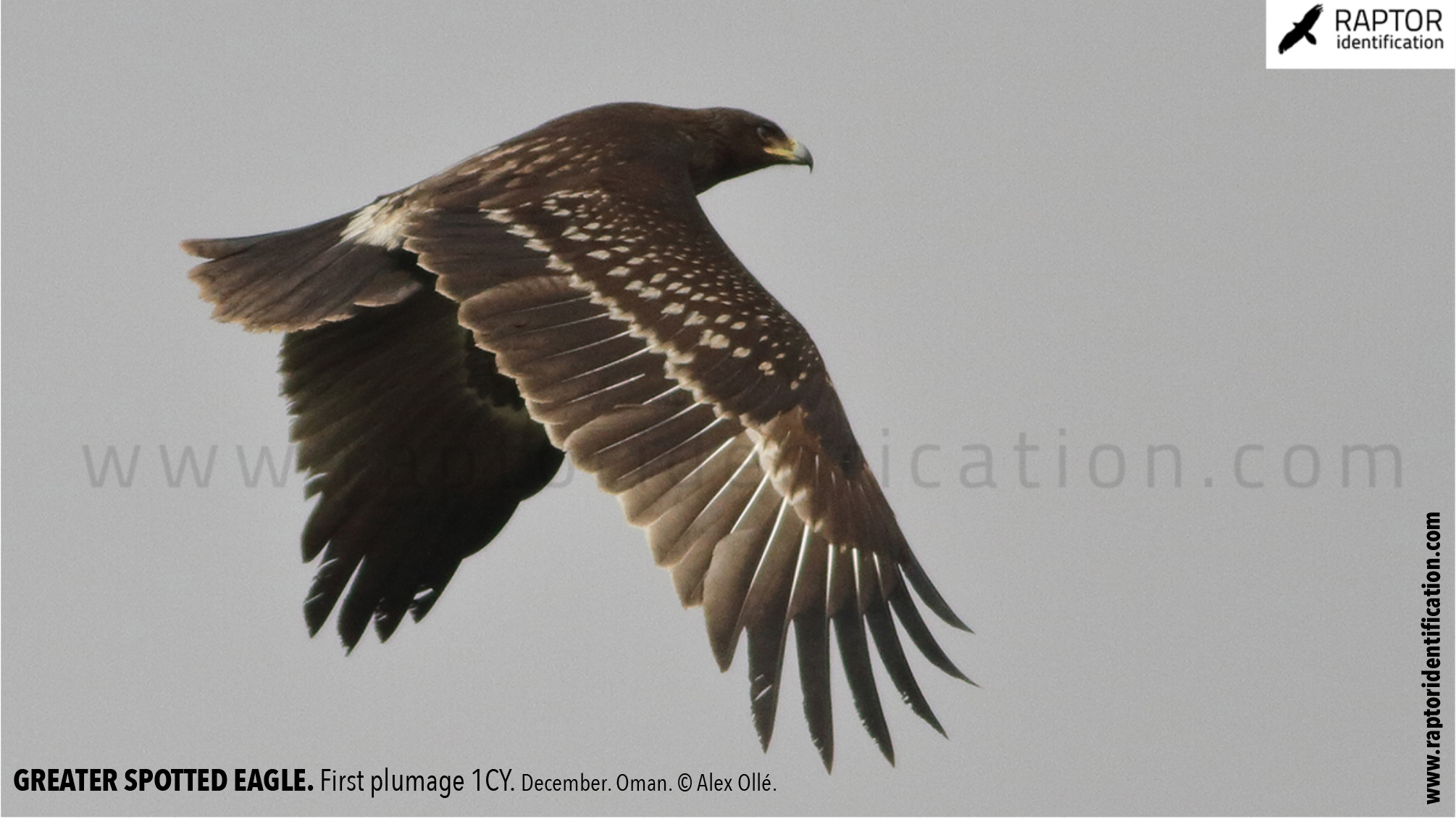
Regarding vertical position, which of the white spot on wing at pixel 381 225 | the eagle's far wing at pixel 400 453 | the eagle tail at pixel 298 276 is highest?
the white spot on wing at pixel 381 225

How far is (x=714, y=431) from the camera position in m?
6.00

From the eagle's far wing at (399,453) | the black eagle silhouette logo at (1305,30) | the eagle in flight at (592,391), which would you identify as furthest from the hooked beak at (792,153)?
the black eagle silhouette logo at (1305,30)

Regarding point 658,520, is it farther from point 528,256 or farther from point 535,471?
point 535,471

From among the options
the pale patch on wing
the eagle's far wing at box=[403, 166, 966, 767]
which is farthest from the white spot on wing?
the eagle's far wing at box=[403, 166, 966, 767]

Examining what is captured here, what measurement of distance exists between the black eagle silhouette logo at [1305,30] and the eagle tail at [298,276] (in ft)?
15.9

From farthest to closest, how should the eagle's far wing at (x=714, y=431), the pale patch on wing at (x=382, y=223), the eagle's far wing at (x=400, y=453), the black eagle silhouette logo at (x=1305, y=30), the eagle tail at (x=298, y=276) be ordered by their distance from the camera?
the black eagle silhouette logo at (x=1305, y=30), the eagle's far wing at (x=400, y=453), the pale patch on wing at (x=382, y=223), the eagle tail at (x=298, y=276), the eagle's far wing at (x=714, y=431)

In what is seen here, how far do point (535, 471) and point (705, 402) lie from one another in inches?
66.2

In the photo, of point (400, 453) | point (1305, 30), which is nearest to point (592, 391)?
point (400, 453)

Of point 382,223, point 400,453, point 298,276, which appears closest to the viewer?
point 298,276

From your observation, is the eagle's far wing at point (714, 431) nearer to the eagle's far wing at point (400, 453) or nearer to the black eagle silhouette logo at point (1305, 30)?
the eagle's far wing at point (400, 453)

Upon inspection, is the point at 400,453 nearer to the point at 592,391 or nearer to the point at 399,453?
the point at 399,453

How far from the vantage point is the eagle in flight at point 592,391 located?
5801 mm

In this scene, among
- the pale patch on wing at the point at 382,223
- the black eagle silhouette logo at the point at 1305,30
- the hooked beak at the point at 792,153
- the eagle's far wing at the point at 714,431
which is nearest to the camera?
the eagle's far wing at the point at 714,431

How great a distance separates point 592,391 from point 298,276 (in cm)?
146
